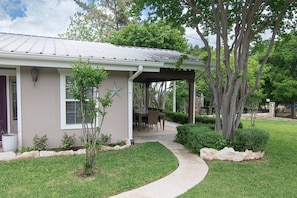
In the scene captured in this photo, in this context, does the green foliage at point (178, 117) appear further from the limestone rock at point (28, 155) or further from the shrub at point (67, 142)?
the limestone rock at point (28, 155)

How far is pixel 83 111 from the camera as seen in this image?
4668mm

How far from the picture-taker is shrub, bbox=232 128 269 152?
235 inches

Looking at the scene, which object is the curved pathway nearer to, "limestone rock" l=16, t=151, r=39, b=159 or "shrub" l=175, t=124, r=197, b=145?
"shrub" l=175, t=124, r=197, b=145

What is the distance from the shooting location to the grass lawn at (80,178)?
3.90 metres

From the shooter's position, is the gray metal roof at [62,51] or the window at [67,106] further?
the window at [67,106]

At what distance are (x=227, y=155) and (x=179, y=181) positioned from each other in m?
2.08

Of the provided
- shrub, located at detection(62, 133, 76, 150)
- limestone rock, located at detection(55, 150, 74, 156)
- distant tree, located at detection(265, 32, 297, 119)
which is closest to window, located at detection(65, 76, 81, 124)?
shrub, located at detection(62, 133, 76, 150)

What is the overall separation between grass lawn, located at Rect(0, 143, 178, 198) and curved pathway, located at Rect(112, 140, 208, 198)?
17 centimetres

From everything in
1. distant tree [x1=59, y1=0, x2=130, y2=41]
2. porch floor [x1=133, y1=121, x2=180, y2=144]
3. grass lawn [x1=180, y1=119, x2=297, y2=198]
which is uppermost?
distant tree [x1=59, y1=0, x2=130, y2=41]

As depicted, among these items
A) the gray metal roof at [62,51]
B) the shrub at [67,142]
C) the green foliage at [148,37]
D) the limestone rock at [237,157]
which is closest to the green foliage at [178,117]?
the gray metal roof at [62,51]

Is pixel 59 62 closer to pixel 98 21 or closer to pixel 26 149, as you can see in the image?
pixel 26 149

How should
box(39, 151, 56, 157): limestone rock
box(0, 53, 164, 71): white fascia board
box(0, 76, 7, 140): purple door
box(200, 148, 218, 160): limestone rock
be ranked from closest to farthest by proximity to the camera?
box(0, 53, 164, 71): white fascia board, box(39, 151, 56, 157): limestone rock, box(200, 148, 218, 160): limestone rock, box(0, 76, 7, 140): purple door

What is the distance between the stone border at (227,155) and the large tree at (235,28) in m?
0.68

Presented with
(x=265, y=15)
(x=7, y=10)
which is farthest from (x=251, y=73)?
(x=7, y=10)
